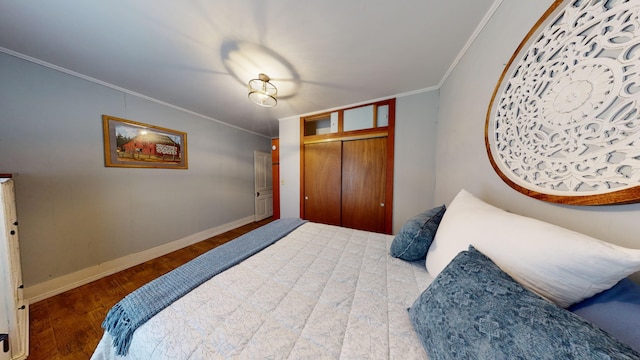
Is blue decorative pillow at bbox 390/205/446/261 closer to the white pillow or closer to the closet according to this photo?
the white pillow

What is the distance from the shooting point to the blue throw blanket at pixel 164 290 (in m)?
0.70

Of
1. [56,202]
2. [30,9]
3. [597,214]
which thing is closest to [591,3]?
[597,214]

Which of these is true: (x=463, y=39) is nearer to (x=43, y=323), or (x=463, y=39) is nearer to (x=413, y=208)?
(x=413, y=208)

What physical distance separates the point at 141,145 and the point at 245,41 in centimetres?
217

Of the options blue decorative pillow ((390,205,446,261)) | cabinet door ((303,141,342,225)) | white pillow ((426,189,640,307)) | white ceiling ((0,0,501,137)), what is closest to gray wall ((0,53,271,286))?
white ceiling ((0,0,501,137))

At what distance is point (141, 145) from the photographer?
90.0 inches

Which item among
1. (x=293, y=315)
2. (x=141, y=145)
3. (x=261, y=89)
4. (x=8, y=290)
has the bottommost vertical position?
(x=8, y=290)

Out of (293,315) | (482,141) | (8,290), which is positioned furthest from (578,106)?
(8,290)

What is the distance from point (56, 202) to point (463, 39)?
4171 mm

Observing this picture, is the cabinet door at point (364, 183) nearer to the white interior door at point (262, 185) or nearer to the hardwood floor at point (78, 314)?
the white interior door at point (262, 185)

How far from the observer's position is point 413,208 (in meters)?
2.25

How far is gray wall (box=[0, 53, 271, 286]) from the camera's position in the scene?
1.57 metres

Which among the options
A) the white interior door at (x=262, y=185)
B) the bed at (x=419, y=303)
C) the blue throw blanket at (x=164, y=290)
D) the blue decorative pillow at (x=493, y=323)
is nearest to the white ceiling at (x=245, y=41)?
the bed at (x=419, y=303)

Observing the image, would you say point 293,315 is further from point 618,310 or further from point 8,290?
point 8,290
